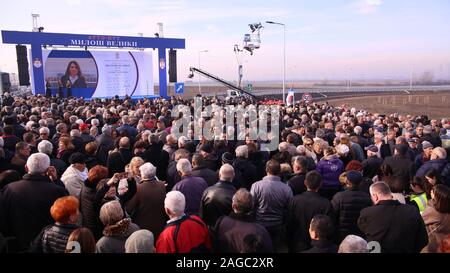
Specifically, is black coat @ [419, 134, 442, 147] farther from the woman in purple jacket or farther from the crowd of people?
the woman in purple jacket

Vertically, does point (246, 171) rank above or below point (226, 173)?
below

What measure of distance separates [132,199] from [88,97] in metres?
24.1

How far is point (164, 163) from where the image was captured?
724 cm

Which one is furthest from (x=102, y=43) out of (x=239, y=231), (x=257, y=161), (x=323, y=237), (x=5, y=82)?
(x=323, y=237)

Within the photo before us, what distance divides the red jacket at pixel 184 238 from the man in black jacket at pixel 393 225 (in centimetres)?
180

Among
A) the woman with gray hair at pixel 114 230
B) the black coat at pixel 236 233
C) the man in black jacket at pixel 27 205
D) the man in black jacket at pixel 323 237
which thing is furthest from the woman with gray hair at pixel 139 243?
the man in black jacket at pixel 27 205

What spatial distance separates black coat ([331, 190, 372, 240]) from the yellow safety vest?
2.61 ft

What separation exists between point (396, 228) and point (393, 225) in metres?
0.04

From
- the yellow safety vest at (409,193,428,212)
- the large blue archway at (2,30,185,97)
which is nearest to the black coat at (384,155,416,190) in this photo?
the yellow safety vest at (409,193,428,212)

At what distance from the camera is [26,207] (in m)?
4.35

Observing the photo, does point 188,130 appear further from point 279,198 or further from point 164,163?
point 279,198

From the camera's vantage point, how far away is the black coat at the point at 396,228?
12.6 feet

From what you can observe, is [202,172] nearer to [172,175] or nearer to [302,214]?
[172,175]
